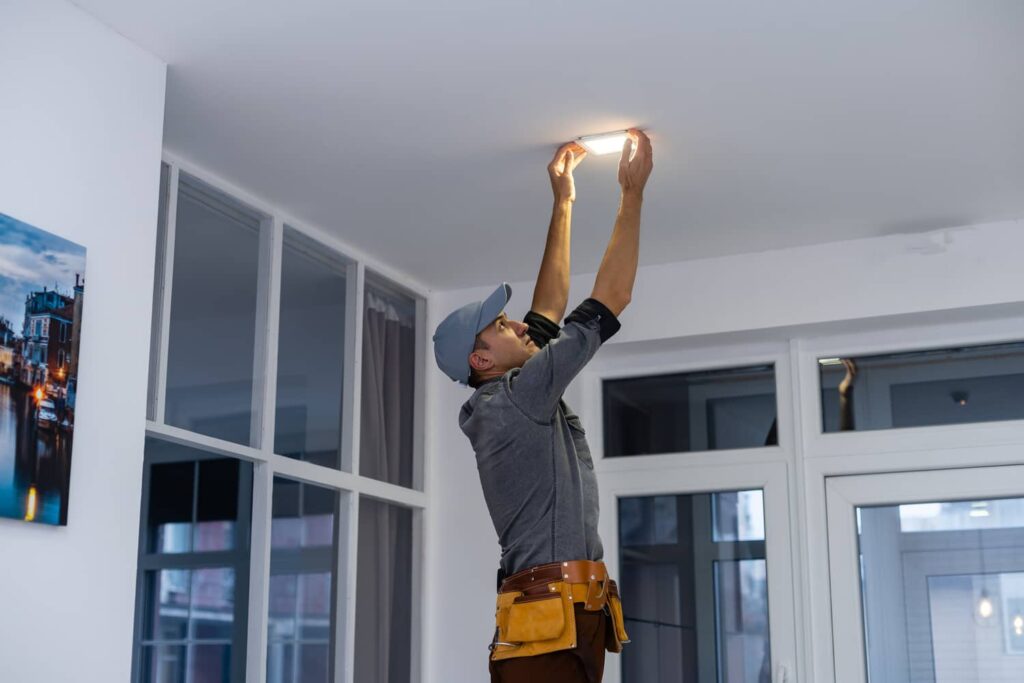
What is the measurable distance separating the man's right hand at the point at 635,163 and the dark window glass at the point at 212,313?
1354 millimetres

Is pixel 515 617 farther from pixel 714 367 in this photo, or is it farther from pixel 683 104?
pixel 714 367

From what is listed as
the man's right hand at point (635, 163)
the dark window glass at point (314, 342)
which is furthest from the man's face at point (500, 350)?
the dark window glass at point (314, 342)

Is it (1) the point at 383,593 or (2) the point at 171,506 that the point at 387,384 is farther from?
(2) the point at 171,506

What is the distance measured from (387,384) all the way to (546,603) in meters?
2.08

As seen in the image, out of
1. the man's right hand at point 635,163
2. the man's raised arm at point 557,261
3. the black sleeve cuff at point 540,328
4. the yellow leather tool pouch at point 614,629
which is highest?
the man's right hand at point 635,163

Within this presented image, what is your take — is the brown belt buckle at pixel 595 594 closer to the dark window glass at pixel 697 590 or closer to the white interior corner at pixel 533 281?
the white interior corner at pixel 533 281

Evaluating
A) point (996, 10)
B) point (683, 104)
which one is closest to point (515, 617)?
point (683, 104)

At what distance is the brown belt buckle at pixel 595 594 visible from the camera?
299 cm

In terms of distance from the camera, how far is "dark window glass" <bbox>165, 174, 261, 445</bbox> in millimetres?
4195

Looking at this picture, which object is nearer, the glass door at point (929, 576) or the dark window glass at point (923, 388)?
the glass door at point (929, 576)

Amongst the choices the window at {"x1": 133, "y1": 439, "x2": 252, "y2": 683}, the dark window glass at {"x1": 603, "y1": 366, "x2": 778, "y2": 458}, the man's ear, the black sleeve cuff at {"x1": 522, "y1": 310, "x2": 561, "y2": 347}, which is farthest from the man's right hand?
the window at {"x1": 133, "y1": 439, "x2": 252, "y2": 683}

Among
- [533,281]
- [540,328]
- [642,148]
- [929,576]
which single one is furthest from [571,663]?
[533,281]

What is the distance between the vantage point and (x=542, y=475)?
3051 mm

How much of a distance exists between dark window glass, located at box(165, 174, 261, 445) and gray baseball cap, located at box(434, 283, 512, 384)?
1.20 meters
